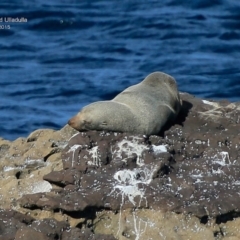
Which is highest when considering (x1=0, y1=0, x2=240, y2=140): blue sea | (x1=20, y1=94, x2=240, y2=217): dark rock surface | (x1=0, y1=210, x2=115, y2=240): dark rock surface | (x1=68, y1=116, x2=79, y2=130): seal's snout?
(x1=68, y1=116, x2=79, y2=130): seal's snout

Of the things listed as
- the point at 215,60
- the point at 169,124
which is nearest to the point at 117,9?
the point at 215,60

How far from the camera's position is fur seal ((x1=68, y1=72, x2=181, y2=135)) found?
7879mm

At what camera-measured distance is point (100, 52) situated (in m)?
18.8

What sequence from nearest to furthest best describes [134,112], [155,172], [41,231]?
[41,231] < [155,172] < [134,112]

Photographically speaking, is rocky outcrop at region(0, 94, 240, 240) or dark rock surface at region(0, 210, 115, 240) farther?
rocky outcrop at region(0, 94, 240, 240)

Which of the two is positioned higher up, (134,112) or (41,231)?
(134,112)

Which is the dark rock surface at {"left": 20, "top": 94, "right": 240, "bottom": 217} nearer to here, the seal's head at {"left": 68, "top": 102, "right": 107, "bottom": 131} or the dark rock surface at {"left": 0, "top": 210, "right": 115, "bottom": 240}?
the seal's head at {"left": 68, "top": 102, "right": 107, "bottom": 131}

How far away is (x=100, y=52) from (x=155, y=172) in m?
11.9

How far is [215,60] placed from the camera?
17.7m

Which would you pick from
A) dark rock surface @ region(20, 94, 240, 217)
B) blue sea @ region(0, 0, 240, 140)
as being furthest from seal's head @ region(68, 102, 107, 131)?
blue sea @ region(0, 0, 240, 140)

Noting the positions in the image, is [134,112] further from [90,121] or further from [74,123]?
[74,123]

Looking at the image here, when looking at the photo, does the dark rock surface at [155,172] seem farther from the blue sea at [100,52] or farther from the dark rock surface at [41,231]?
the blue sea at [100,52]

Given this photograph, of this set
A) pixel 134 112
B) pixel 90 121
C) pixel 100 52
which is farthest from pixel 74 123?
pixel 100 52

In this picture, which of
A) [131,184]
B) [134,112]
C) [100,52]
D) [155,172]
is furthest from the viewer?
[100,52]
